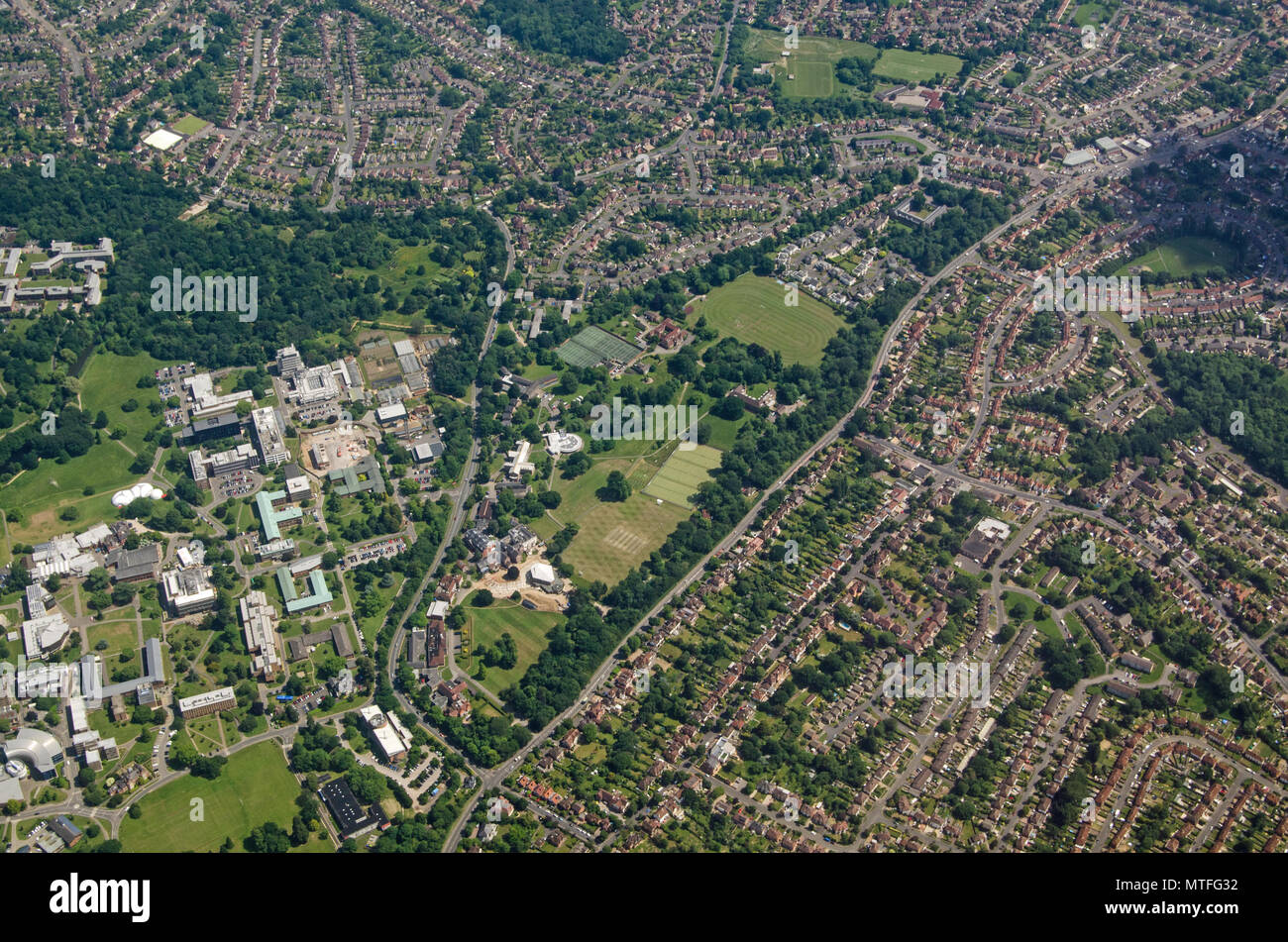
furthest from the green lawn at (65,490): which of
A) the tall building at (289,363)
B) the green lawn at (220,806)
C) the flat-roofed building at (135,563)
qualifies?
the green lawn at (220,806)

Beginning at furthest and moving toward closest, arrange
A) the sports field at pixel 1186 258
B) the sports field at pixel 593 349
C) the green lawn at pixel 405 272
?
the sports field at pixel 1186 258 → the green lawn at pixel 405 272 → the sports field at pixel 593 349

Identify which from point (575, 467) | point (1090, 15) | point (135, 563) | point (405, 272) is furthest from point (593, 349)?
point (1090, 15)

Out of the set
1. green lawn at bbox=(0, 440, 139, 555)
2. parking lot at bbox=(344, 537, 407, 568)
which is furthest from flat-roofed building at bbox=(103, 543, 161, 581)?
parking lot at bbox=(344, 537, 407, 568)

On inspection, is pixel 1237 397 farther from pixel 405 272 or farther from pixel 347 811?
pixel 347 811

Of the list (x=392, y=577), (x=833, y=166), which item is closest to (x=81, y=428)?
(x=392, y=577)

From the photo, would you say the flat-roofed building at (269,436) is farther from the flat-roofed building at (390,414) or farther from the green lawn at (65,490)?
the green lawn at (65,490)

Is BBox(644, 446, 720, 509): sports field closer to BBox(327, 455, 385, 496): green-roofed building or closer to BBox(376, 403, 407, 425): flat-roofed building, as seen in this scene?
BBox(327, 455, 385, 496): green-roofed building

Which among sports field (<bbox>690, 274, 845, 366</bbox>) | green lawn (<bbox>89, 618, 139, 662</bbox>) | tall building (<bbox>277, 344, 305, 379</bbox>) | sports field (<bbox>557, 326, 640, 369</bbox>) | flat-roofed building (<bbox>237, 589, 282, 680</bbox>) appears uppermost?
sports field (<bbox>690, 274, 845, 366</bbox>)
